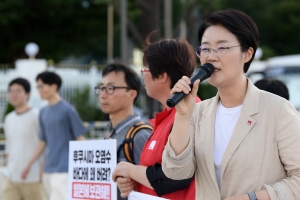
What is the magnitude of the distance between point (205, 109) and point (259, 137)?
1.29ft

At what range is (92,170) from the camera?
4.37m

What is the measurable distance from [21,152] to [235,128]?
16.6 feet

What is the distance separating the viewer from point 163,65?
384 centimetres

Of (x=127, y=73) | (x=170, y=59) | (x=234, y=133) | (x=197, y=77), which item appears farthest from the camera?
(x=127, y=73)

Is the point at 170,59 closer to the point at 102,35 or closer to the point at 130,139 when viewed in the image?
the point at 130,139

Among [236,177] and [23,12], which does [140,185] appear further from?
[23,12]

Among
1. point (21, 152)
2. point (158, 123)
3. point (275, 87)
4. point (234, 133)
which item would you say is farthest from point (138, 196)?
point (21, 152)

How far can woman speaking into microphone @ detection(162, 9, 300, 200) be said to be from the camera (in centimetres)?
291

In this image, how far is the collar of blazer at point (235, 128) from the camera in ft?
9.73

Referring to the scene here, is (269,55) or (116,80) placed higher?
(269,55)

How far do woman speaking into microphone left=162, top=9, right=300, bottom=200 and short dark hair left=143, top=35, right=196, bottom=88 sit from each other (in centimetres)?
61

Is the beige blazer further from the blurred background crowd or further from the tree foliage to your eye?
the tree foliage

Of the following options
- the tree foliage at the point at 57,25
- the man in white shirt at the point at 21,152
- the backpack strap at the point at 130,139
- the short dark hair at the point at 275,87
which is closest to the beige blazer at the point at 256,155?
the backpack strap at the point at 130,139

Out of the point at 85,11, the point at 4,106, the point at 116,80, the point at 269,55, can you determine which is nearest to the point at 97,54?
the point at 85,11
